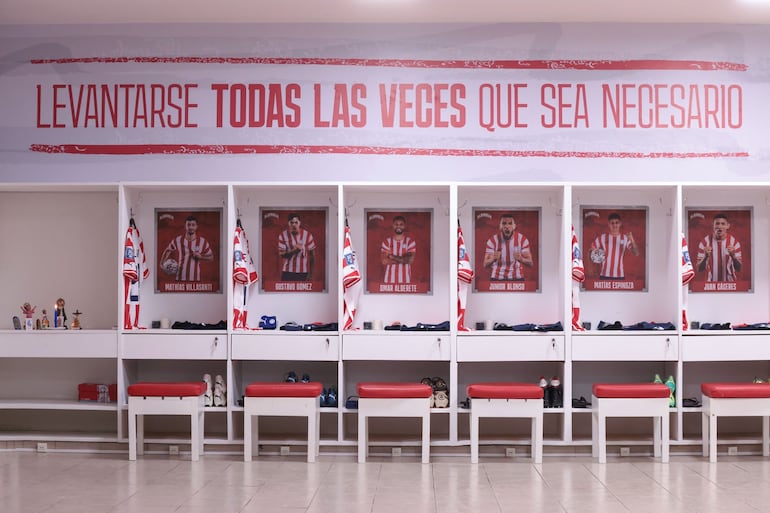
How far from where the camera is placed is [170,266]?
7.44m

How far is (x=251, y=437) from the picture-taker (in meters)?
6.70

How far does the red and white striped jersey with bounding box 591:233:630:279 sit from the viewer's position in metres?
7.37

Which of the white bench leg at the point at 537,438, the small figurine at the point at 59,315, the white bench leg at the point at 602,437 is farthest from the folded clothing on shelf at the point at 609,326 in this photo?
the small figurine at the point at 59,315

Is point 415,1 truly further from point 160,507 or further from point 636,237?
point 160,507

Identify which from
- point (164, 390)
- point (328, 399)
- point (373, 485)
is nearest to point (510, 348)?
point (328, 399)

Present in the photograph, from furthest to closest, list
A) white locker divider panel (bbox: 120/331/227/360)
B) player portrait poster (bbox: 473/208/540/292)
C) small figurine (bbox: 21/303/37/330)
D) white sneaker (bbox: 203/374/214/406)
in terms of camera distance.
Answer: player portrait poster (bbox: 473/208/540/292) < small figurine (bbox: 21/303/37/330) < white sneaker (bbox: 203/374/214/406) < white locker divider panel (bbox: 120/331/227/360)

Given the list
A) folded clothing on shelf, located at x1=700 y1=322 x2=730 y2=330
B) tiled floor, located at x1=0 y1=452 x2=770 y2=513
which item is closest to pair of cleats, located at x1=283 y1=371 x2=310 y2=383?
tiled floor, located at x1=0 y1=452 x2=770 y2=513

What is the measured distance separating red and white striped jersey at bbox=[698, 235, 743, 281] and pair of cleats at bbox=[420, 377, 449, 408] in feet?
8.34

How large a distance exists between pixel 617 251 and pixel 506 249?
0.98 metres

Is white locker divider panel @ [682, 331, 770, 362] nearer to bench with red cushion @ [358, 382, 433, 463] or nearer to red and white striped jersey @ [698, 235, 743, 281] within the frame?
red and white striped jersey @ [698, 235, 743, 281]

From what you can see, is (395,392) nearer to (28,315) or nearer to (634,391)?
(634,391)

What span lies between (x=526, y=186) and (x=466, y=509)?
9.24 ft

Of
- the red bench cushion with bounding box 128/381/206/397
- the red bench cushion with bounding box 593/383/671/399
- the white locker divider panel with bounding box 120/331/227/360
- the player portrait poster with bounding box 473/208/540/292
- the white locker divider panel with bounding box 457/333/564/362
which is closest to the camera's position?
the red bench cushion with bounding box 593/383/671/399

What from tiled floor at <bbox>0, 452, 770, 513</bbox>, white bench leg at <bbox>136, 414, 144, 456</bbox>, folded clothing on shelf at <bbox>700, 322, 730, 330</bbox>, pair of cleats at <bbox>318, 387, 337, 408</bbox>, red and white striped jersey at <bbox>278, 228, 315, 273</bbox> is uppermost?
red and white striped jersey at <bbox>278, 228, 315, 273</bbox>
